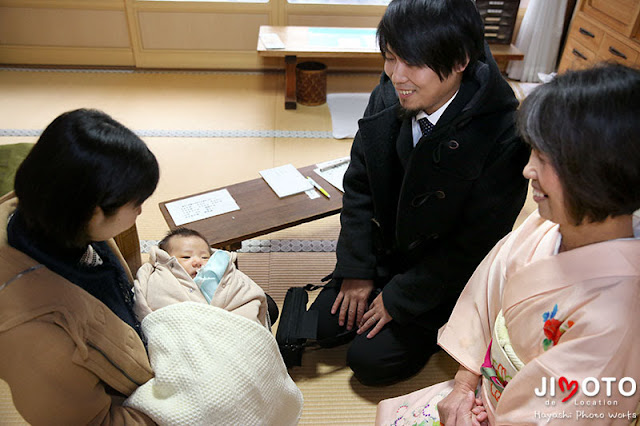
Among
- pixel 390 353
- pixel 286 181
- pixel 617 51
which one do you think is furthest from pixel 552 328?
pixel 617 51

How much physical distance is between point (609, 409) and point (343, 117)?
10.2 feet

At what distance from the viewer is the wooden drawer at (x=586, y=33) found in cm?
361

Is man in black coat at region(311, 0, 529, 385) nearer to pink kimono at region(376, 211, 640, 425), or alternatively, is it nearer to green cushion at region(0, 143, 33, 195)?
pink kimono at region(376, 211, 640, 425)

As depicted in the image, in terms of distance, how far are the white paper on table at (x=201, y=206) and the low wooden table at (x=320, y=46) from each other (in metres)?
1.85

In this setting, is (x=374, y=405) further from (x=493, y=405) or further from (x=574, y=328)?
(x=574, y=328)

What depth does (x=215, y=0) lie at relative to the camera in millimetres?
4355

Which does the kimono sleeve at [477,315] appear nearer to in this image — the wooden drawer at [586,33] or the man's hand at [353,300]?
the man's hand at [353,300]

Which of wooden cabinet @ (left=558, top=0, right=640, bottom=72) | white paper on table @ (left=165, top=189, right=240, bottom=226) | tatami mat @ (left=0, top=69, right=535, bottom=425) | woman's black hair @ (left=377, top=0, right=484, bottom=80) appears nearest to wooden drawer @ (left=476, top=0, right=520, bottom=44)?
wooden cabinet @ (left=558, top=0, right=640, bottom=72)

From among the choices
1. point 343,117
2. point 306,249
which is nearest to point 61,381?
point 306,249

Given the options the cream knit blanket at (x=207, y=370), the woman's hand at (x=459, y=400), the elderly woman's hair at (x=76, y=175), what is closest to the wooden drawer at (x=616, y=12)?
the woman's hand at (x=459, y=400)

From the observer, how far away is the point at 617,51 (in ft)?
10.9

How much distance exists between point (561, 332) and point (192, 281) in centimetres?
107

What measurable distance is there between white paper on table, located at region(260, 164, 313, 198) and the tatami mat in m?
0.40

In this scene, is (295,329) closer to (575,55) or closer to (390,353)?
(390,353)
